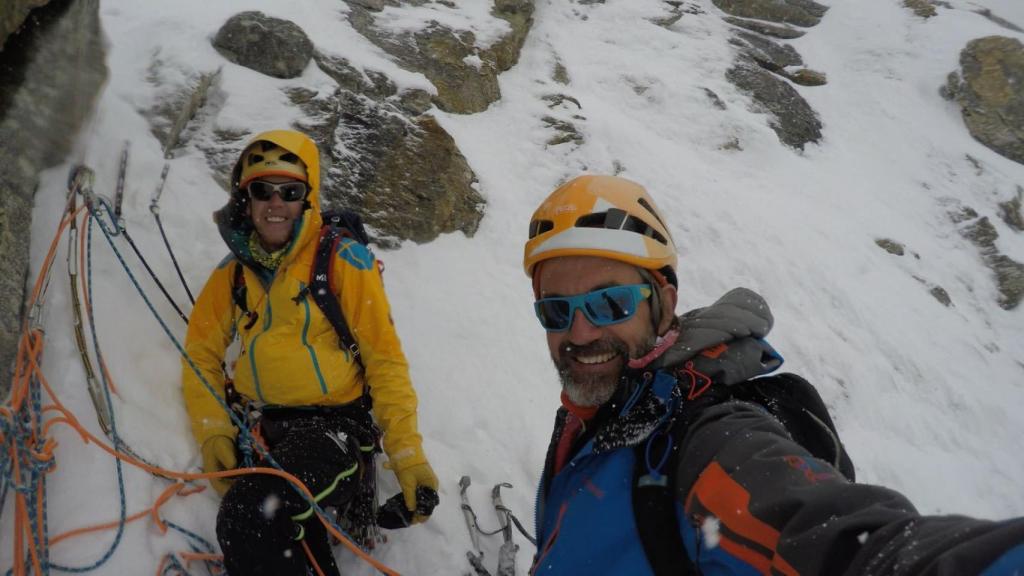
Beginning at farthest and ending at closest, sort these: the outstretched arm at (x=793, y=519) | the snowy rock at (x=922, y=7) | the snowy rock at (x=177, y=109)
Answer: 1. the snowy rock at (x=922, y=7)
2. the snowy rock at (x=177, y=109)
3. the outstretched arm at (x=793, y=519)

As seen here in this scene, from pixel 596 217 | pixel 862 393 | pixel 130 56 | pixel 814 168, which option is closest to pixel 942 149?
pixel 814 168

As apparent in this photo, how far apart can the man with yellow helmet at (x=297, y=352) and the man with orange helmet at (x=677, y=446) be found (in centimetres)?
115

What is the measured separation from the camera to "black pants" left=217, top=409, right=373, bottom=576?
92.8 inches

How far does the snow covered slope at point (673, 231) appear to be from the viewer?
10.6 feet

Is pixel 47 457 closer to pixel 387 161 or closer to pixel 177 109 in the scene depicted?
pixel 177 109

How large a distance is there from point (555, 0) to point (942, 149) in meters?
11.9

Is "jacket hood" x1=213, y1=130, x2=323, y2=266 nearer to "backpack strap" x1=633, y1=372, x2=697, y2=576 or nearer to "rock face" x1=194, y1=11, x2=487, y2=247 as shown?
"backpack strap" x1=633, y1=372, x2=697, y2=576

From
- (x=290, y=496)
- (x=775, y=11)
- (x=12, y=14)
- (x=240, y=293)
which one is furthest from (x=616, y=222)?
(x=775, y=11)

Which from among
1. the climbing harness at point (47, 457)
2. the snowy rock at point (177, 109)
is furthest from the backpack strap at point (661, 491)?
the snowy rock at point (177, 109)

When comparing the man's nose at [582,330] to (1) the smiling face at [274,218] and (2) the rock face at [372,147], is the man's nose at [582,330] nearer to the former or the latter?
(1) the smiling face at [274,218]

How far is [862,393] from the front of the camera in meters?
7.55

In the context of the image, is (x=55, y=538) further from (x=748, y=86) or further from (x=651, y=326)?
(x=748, y=86)

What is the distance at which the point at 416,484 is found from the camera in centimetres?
290

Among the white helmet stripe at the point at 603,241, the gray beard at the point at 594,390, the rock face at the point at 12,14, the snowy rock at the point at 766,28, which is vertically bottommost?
the snowy rock at the point at 766,28
